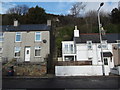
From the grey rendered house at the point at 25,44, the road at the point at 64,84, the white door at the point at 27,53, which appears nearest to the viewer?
the road at the point at 64,84

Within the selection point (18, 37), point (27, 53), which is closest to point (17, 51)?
point (27, 53)

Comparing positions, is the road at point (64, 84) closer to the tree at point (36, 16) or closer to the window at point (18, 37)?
the window at point (18, 37)

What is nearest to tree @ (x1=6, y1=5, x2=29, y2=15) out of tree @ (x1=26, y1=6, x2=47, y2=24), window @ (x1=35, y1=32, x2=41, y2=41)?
tree @ (x1=26, y1=6, x2=47, y2=24)

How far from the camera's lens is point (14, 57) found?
848 inches

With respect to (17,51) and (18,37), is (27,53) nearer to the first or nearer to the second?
(17,51)

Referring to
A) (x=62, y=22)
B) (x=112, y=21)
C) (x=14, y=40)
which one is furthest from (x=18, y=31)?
(x=112, y=21)

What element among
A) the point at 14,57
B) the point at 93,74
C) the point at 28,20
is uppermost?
the point at 28,20

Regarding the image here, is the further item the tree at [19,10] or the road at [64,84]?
the tree at [19,10]

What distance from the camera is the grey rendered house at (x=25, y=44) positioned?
70.9ft

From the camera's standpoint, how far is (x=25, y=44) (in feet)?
72.6

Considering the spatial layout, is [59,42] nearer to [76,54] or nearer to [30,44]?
[76,54]

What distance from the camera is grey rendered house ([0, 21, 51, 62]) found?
21.6 metres

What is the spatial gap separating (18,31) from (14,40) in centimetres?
168

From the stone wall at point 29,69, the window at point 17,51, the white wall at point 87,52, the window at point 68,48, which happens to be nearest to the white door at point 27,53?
the window at point 17,51
